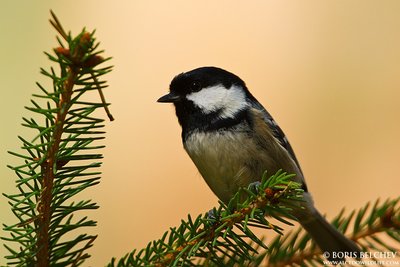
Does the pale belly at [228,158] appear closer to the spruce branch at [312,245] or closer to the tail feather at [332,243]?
the tail feather at [332,243]

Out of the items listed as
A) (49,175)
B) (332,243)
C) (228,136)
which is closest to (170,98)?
(228,136)

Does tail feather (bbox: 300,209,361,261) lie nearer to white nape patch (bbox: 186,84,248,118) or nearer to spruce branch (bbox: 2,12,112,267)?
white nape patch (bbox: 186,84,248,118)

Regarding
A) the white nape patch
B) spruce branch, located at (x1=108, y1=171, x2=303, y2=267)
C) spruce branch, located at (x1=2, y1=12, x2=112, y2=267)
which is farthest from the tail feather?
spruce branch, located at (x1=2, y1=12, x2=112, y2=267)

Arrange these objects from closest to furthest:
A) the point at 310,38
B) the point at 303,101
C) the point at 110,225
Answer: the point at 110,225 → the point at 303,101 → the point at 310,38

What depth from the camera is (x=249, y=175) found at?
196 centimetres

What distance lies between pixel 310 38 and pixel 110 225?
4.74 feet

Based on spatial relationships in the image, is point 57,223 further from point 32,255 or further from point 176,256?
point 176,256

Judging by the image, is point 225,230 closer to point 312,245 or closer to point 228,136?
point 312,245

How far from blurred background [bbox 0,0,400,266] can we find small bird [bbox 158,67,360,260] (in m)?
0.42

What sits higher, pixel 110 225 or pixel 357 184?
pixel 110 225

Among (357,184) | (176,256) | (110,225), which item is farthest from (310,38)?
(176,256)

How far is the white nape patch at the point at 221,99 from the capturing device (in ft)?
6.78

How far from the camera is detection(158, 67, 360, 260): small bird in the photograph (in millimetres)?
1942

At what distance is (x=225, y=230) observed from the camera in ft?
4.20
